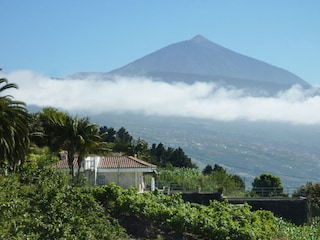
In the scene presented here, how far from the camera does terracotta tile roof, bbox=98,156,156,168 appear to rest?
6078 cm

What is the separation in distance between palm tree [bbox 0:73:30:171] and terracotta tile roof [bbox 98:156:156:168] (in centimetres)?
2582

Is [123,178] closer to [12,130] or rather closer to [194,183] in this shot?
[194,183]

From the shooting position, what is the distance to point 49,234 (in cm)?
1270

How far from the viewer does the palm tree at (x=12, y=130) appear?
98.5 feet

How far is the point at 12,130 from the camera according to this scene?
30.6 metres

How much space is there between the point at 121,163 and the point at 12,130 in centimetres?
3149

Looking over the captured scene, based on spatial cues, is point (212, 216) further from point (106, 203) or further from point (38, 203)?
point (38, 203)

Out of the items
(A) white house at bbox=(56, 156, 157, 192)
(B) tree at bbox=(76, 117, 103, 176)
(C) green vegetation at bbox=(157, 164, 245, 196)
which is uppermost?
(B) tree at bbox=(76, 117, 103, 176)

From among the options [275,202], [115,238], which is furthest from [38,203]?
[275,202]

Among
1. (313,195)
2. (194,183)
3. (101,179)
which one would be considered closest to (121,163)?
(101,179)

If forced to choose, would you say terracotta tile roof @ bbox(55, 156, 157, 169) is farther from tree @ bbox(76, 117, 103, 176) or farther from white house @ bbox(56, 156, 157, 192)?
tree @ bbox(76, 117, 103, 176)

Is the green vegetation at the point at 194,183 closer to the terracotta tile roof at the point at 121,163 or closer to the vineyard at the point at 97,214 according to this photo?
the terracotta tile roof at the point at 121,163

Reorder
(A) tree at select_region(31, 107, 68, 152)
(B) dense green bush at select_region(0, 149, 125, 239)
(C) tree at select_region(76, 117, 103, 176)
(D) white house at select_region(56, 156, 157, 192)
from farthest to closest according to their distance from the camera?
(D) white house at select_region(56, 156, 157, 192) → (A) tree at select_region(31, 107, 68, 152) → (C) tree at select_region(76, 117, 103, 176) → (B) dense green bush at select_region(0, 149, 125, 239)

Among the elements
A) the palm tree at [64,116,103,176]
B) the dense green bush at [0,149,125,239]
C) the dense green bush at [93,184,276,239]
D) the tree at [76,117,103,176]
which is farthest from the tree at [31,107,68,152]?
the dense green bush at [0,149,125,239]
